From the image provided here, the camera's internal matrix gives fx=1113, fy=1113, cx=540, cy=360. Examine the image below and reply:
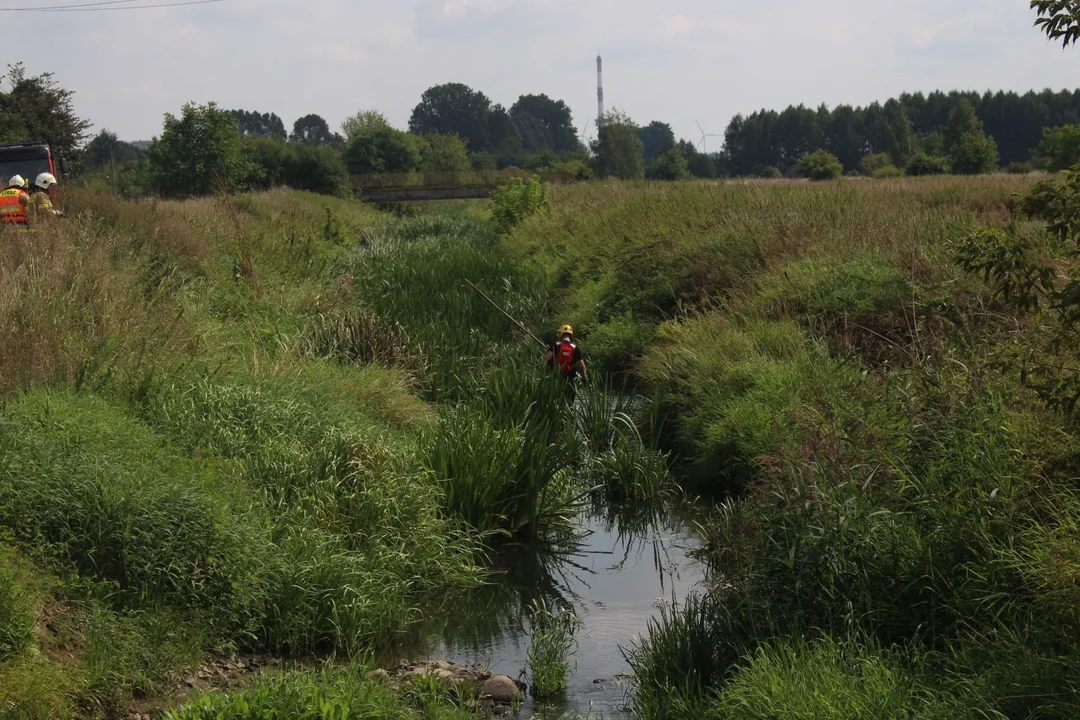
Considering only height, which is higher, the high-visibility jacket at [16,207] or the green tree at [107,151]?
the green tree at [107,151]

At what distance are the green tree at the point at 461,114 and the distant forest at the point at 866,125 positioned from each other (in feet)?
173

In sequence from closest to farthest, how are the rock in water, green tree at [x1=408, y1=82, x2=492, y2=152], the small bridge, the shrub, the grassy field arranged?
the grassy field < the rock in water < the shrub < the small bridge < green tree at [x1=408, y1=82, x2=492, y2=152]

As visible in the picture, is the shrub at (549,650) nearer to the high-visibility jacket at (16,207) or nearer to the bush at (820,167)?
the high-visibility jacket at (16,207)

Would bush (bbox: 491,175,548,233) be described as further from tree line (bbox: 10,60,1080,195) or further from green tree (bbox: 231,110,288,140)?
green tree (bbox: 231,110,288,140)

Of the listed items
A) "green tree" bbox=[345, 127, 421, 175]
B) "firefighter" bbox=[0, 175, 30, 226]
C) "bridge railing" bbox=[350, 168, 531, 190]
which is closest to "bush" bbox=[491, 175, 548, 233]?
"firefighter" bbox=[0, 175, 30, 226]

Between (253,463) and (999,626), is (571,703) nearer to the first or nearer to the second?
(999,626)

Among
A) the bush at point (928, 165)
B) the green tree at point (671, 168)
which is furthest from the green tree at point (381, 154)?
the bush at point (928, 165)

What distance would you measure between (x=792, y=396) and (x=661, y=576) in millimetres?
2065

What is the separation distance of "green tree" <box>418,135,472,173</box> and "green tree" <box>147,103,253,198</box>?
49246mm

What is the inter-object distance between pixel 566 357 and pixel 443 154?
3425 inches

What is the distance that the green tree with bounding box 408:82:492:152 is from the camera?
153m

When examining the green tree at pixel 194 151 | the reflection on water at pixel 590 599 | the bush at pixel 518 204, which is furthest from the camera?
the green tree at pixel 194 151

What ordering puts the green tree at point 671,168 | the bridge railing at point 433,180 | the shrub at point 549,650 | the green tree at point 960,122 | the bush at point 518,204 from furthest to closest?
the green tree at point 671,168
the bridge railing at point 433,180
the green tree at point 960,122
the bush at point 518,204
the shrub at point 549,650

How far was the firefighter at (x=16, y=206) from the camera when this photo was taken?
44.1ft
